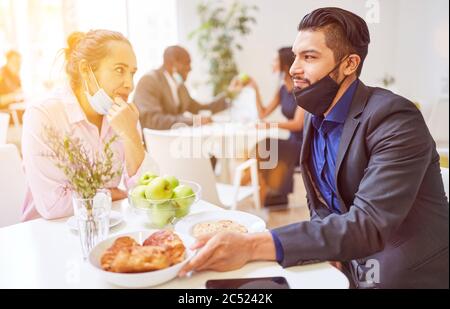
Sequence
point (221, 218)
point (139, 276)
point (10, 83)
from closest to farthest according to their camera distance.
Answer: point (139, 276)
point (221, 218)
point (10, 83)

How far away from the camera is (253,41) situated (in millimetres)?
4652

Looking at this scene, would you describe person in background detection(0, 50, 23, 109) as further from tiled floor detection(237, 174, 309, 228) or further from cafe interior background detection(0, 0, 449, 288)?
tiled floor detection(237, 174, 309, 228)

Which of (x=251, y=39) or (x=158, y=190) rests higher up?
(x=251, y=39)

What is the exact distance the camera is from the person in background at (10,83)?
312 cm

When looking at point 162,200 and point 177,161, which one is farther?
point 177,161

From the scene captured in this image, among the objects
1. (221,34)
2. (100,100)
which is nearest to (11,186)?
(100,100)

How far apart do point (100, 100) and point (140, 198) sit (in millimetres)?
370

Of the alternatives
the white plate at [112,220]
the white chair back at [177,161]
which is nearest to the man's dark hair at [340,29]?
the white plate at [112,220]

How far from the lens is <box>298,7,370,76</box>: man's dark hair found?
1028mm

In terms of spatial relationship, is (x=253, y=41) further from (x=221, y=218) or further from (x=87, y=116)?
(x=221, y=218)

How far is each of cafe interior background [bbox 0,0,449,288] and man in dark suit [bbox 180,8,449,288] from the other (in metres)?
0.08

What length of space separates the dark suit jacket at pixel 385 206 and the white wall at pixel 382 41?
17 cm

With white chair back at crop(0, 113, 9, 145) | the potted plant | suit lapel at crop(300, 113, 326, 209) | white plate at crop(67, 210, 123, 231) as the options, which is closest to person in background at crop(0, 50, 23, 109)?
white chair back at crop(0, 113, 9, 145)

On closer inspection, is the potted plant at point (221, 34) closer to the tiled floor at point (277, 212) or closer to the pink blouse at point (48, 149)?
the tiled floor at point (277, 212)
